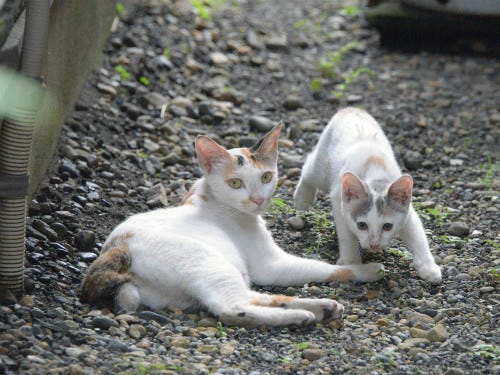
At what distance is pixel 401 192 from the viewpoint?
17.6 feet

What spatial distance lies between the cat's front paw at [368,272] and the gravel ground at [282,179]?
61 millimetres

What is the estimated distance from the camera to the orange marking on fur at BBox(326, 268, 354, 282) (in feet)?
17.3

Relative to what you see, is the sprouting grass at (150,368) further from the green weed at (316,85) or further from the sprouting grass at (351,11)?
the sprouting grass at (351,11)

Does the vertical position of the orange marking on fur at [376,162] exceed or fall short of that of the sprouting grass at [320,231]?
it exceeds it

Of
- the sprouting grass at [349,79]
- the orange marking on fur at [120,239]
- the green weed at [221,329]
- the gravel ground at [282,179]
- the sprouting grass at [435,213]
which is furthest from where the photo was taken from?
the sprouting grass at [349,79]

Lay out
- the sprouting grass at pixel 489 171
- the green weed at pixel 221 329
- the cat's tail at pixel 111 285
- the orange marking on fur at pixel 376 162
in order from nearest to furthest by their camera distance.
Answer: the green weed at pixel 221 329 < the cat's tail at pixel 111 285 < the orange marking on fur at pixel 376 162 < the sprouting grass at pixel 489 171

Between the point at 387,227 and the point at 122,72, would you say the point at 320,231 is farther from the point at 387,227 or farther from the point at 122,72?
the point at 122,72

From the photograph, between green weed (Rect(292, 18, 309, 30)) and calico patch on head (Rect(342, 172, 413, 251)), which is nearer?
calico patch on head (Rect(342, 172, 413, 251))

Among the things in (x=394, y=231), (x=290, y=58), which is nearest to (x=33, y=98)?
(x=394, y=231)

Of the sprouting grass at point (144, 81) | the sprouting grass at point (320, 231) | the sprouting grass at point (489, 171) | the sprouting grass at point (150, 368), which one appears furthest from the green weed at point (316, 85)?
the sprouting grass at point (150, 368)

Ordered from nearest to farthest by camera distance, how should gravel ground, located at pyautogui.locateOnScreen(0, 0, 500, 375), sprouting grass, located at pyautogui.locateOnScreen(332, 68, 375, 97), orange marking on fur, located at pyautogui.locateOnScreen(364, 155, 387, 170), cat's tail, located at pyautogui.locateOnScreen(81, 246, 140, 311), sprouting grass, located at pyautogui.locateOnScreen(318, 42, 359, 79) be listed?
gravel ground, located at pyautogui.locateOnScreen(0, 0, 500, 375)
cat's tail, located at pyautogui.locateOnScreen(81, 246, 140, 311)
orange marking on fur, located at pyautogui.locateOnScreen(364, 155, 387, 170)
sprouting grass, located at pyautogui.locateOnScreen(332, 68, 375, 97)
sprouting grass, located at pyautogui.locateOnScreen(318, 42, 359, 79)

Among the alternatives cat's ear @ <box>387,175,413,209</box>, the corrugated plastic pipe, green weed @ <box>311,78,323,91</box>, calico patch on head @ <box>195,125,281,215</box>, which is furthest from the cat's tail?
green weed @ <box>311,78,323,91</box>

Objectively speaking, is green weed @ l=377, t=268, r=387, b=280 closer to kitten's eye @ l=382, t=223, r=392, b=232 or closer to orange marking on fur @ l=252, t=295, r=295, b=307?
kitten's eye @ l=382, t=223, r=392, b=232

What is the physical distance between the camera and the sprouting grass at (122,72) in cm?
836
